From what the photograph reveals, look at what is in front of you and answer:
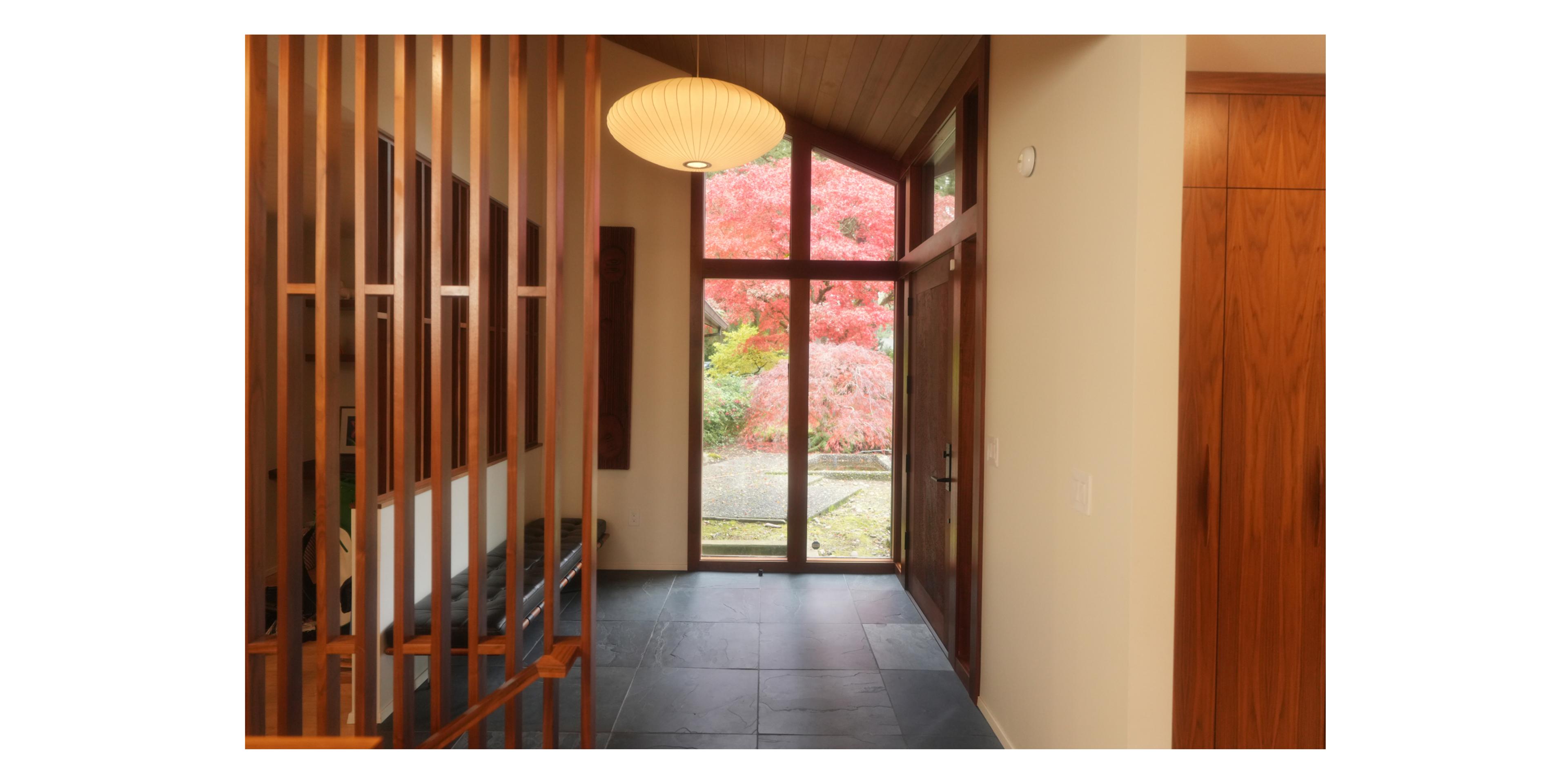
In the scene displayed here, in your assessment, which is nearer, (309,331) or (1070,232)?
(1070,232)

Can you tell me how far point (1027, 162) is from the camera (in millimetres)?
2045

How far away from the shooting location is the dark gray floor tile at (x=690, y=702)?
229 cm

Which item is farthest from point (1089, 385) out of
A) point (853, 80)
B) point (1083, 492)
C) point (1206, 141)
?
point (853, 80)

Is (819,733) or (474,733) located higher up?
(474,733)

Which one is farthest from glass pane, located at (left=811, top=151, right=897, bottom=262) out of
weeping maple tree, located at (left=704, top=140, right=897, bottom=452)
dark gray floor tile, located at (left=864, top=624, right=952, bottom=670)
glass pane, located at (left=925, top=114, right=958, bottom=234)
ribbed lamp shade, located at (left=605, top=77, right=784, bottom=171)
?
dark gray floor tile, located at (left=864, top=624, right=952, bottom=670)

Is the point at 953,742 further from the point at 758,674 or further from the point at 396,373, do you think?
the point at 396,373

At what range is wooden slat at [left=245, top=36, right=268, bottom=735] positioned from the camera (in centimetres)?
136

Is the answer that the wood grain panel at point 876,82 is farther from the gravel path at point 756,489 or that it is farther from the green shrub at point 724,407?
the gravel path at point 756,489

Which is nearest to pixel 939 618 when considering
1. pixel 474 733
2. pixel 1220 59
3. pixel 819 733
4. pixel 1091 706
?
pixel 819 733

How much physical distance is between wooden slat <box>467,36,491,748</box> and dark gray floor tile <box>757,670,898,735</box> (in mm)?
1191

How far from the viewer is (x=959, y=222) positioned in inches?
107

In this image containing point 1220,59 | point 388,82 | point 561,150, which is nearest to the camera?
point 561,150
